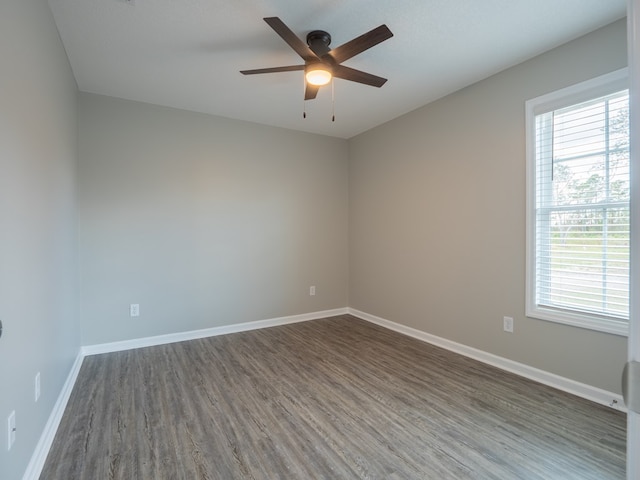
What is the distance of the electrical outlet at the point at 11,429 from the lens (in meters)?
1.35

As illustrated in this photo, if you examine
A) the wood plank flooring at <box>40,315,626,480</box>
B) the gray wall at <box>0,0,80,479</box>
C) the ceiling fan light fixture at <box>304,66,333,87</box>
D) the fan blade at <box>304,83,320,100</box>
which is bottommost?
the wood plank flooring at <box>40,315,626,480</box>

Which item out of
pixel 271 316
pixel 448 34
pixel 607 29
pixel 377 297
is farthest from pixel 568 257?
pixel 271 316

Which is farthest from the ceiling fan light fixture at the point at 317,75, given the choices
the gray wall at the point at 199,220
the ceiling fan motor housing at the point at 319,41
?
the gray wall at the point at 199,220

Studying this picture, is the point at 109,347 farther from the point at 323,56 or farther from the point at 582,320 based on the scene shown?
the point at 582,320

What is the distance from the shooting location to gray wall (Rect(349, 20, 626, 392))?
244 centimetres

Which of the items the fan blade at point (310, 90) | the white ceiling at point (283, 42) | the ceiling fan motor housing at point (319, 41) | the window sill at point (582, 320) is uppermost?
the white ceiling at point (283, 42)

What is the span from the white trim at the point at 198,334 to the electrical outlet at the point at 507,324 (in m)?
2.38

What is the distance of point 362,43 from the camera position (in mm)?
1996

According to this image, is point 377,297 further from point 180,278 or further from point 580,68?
point 580,68

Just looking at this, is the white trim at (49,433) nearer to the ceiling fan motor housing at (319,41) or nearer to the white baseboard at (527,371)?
the ceiling fan motor housing at (319,41)

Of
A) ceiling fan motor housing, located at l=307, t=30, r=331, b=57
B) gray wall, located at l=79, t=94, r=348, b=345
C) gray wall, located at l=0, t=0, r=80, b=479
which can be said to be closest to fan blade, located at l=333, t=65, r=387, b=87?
ceiling fan motor housing, located at l=307, t=30, r=331, b=57

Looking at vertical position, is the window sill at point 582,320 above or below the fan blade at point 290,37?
below

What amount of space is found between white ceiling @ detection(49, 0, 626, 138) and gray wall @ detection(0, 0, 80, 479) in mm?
407

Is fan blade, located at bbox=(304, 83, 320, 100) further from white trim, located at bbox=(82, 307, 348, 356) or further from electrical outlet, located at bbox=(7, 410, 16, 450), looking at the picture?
white trim, located at bbox=(82, 307, 348, 356)
